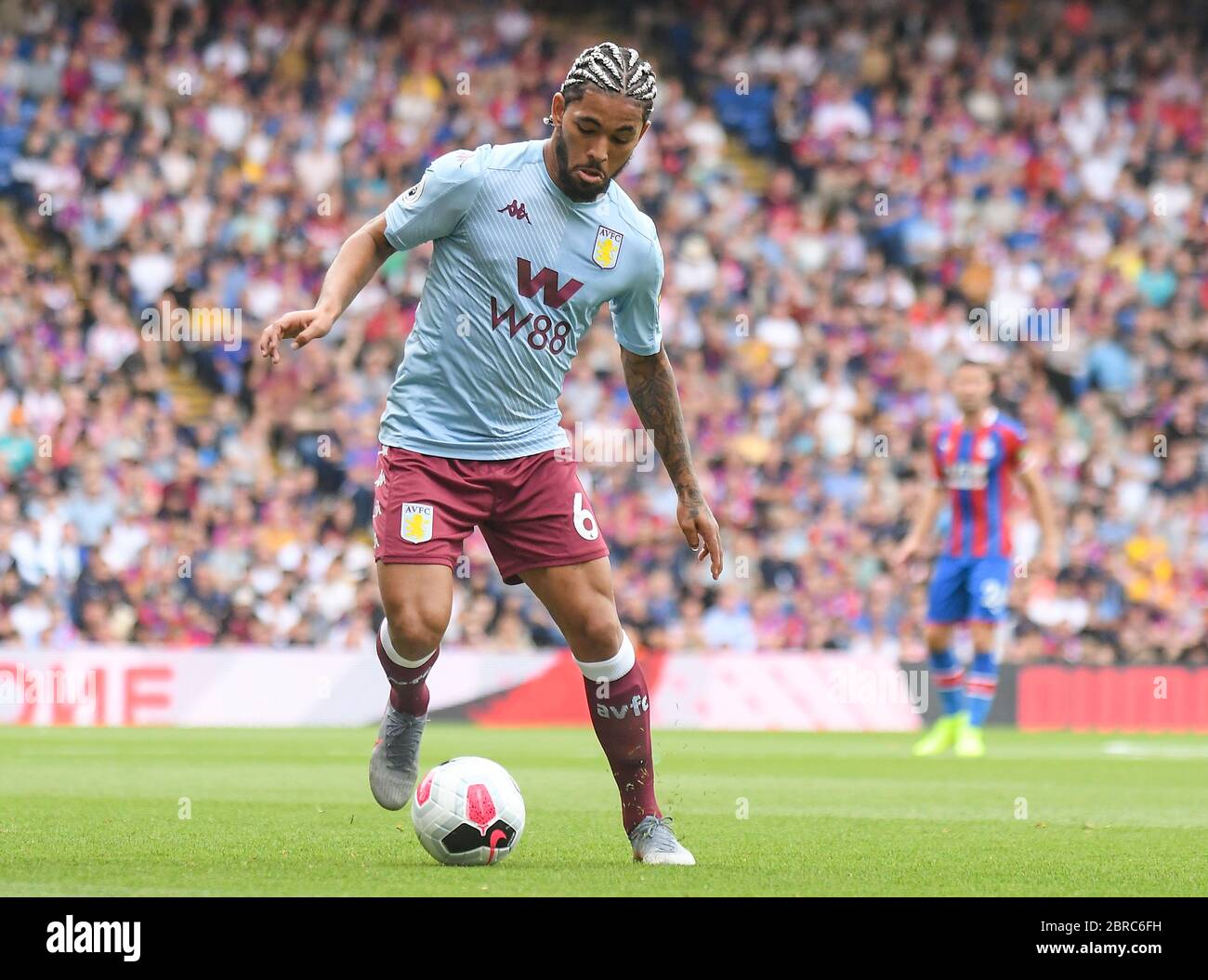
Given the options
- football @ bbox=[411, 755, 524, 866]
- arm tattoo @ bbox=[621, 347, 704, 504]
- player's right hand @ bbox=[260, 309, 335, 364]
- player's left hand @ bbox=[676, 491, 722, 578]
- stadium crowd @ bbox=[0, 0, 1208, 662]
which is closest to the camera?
player's right hand @ bbox=[260, 309, 335, 364]

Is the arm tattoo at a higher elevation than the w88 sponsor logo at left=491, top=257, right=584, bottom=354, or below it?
below

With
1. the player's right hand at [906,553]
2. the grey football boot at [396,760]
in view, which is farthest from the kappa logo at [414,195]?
the player's right hand at [906,553]

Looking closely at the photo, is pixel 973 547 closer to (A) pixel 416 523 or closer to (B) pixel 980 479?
(B) pixel 980 479

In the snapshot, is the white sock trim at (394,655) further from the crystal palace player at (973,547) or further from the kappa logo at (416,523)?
the crystal palace player at (973,547)

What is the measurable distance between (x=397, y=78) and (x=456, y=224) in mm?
15759

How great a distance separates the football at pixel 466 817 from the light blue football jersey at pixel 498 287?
110cm

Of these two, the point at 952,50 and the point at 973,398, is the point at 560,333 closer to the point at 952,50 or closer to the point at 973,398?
the point at 973,398

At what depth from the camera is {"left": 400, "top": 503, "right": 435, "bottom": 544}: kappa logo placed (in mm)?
6566

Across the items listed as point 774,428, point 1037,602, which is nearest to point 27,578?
point 774,428

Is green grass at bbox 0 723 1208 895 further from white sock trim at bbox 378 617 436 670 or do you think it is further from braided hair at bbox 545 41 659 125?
braided hair at bbox 545 41 659 125

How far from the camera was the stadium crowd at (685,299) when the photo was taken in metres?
18.2

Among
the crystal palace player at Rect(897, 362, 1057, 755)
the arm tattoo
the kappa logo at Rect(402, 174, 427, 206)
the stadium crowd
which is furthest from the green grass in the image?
the stadium crowd

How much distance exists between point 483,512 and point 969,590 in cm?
794
